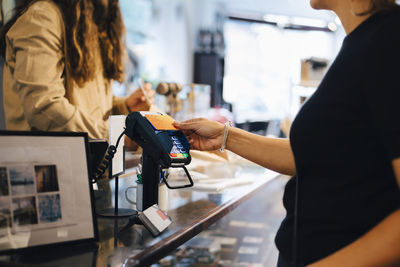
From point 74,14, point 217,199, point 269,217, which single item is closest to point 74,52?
point 74,14

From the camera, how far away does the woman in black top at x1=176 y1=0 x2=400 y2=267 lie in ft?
2.29

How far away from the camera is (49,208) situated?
0.85 metres

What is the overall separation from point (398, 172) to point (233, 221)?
1.97m

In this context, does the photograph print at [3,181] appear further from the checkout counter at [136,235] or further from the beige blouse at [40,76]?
the beige blouse at [40,76]

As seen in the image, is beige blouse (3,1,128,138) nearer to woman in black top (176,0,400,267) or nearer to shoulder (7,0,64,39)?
shoulder (7,0,64,39)

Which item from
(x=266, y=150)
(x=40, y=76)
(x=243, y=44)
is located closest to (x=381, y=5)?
(x=266, y=150)

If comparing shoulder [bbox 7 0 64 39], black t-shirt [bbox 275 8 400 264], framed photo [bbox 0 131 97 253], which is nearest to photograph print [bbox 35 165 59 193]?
framed photo [bbox 0 131 97 253]

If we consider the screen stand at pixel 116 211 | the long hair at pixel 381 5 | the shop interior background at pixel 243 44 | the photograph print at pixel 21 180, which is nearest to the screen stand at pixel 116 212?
the screen stand at pixel 116 211

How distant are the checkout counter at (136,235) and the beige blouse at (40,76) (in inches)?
12.1

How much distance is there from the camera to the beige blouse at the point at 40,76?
1.59 metres

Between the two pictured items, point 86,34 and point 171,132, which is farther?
point 86,34

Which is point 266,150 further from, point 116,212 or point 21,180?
point 21,180

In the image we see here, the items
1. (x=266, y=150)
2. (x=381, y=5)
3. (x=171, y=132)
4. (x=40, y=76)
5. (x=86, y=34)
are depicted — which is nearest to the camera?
(x=381, y=5)

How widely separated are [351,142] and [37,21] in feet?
4.19
